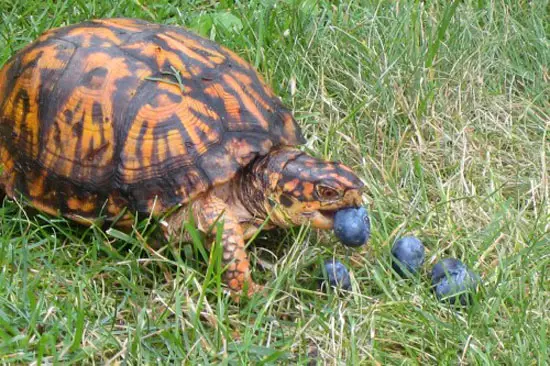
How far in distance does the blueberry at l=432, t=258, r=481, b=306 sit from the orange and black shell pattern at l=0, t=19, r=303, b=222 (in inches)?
29.3

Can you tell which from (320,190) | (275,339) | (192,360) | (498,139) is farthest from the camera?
(498,139)

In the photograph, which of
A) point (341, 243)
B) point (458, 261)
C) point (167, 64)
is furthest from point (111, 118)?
point (458, 261)

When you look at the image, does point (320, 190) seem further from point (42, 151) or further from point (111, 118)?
point (42, 151)

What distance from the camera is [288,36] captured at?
14.7ft

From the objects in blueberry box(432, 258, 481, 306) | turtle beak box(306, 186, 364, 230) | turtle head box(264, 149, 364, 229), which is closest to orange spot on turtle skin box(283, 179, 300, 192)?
turtle head box(264, 149, 364, 229)

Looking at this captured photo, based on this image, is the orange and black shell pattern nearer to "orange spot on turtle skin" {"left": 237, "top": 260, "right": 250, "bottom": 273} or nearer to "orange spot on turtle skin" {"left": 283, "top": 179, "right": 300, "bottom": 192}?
"orange spot on turtle skin" {"left": 283, "top": 179, "right": 300, "bottom": 192}

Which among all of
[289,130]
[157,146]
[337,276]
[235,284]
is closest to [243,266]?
[235,284]

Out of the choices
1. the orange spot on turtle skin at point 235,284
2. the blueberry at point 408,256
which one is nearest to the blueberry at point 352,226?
the blueberry at point 408,256

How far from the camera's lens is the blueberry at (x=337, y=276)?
329 cm

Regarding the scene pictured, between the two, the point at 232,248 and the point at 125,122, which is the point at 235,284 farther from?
the point at 125,122

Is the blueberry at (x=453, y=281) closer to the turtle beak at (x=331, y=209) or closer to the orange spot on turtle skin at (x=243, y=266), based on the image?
the turtle beak at (x=331, y=209)

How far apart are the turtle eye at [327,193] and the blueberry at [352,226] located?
6 centimetres

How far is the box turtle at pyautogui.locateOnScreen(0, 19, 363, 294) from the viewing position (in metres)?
3.36

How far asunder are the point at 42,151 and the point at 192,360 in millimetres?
1079
